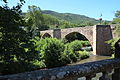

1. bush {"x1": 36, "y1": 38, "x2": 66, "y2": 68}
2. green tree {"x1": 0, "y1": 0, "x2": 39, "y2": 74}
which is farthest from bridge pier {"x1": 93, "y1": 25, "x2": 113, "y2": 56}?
green tree {"x1": 0, "y1": 0, "x2": 39, "y2": 74}

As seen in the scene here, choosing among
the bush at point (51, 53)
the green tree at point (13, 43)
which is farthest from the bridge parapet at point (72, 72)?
the bush at point (51, 53)

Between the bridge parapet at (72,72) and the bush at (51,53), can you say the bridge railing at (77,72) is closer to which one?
the bridge parapet at (72,72)

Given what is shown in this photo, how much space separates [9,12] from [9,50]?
3.15 ft

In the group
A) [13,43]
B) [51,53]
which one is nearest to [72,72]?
[13,43]

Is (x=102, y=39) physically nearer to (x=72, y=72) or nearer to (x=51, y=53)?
(x=51, y=53)

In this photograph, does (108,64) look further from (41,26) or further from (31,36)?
(41,26)

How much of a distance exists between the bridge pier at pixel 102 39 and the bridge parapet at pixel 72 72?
20567 millimetres

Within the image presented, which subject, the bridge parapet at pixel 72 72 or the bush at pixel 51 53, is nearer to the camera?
the bridge parapet at pixel 72 72

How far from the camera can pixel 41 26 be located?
185 feet

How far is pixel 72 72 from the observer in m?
1.31

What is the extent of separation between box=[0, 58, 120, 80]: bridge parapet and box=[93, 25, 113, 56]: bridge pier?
67.5ft

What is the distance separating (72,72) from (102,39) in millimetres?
21445

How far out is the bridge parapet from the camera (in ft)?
3.52

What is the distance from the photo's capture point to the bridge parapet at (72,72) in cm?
→ 107
